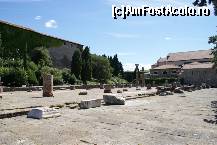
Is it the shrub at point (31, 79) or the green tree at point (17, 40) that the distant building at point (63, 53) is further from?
the shrub at point (31, 79)

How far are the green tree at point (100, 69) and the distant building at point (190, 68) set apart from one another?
22.4 m

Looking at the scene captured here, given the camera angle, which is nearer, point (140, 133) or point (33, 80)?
point (140, 133)

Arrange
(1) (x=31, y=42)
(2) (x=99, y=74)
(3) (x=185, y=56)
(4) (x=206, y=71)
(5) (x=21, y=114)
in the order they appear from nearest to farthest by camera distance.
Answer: (5) (x=21, y=114), (1) (x=31, y=42), (2) (x=99, y=74), (4) (x=206, y=71), (3) (x=185, y=56)

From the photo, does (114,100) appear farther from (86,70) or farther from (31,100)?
(86,70)

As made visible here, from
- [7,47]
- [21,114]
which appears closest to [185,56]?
[7,47]

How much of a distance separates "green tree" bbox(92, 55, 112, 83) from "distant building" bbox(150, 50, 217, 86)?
2243cm

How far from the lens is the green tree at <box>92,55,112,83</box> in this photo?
52.2 meters

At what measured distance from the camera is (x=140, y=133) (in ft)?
23.7

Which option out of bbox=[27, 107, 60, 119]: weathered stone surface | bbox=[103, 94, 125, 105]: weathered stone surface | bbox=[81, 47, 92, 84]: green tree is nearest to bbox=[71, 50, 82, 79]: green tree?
bbox=[81, 47, 92, 84]: green tree

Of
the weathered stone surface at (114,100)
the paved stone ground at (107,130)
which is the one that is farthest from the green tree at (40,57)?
the paved stone ground at (107,130)

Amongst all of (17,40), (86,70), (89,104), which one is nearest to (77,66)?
(86,70)

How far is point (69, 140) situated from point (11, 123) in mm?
2768

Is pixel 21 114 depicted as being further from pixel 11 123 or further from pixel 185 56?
pixel 185 56

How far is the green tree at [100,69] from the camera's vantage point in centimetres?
5221
